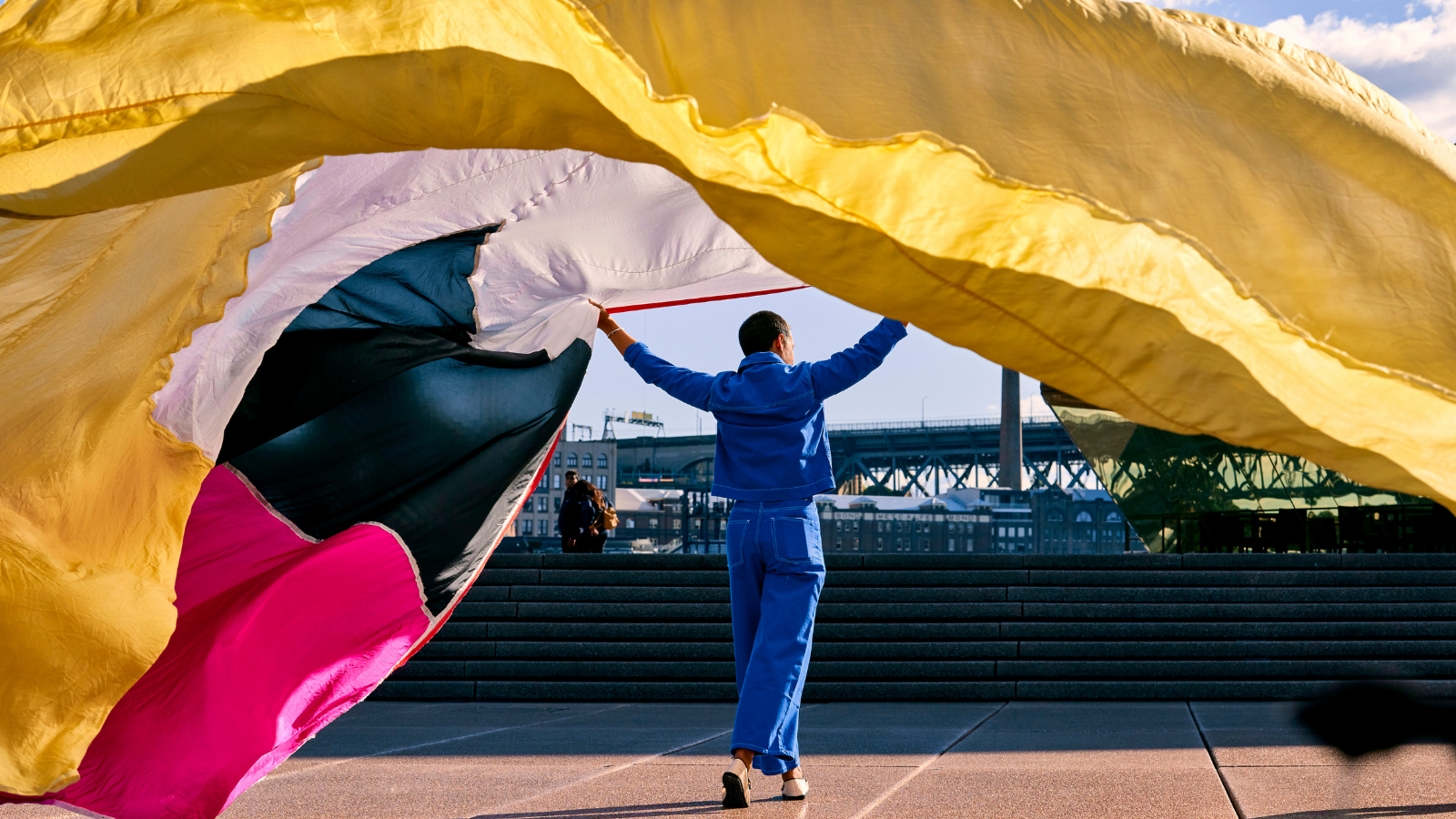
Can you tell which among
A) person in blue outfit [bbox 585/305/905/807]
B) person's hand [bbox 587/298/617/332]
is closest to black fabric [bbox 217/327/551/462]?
person's hand [bbox 587/298/617/332]

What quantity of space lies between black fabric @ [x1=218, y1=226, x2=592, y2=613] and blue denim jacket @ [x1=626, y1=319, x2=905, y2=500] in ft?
2.24

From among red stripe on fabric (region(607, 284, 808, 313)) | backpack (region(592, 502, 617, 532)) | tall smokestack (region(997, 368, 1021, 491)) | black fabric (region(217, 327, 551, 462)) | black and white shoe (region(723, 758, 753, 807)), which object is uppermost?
tall smokestack (region(997, 368, 1021, 491))

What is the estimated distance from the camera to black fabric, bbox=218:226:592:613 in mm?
3494

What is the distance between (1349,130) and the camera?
161cm

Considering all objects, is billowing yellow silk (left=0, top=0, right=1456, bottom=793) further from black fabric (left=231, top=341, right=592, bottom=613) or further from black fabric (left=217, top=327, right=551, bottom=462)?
black fabric (left=231, top=341, right=592, bottom=613)

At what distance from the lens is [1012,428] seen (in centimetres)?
3903

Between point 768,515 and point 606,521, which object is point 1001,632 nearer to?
point 768,515

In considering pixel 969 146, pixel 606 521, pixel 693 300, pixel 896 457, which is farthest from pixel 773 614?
pixel 896 457

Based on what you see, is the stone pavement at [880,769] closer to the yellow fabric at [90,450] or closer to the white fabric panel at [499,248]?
the yellow fabric at [90,450]

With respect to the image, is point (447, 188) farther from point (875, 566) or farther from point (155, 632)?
point (875, 566)

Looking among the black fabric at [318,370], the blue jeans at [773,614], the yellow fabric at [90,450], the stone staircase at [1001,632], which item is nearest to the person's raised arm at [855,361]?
the blue jeans at [773,614]

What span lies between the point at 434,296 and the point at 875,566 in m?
5.90

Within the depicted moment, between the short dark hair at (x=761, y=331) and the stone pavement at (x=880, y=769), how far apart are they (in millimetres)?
1730

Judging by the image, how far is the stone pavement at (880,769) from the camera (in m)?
4.23
